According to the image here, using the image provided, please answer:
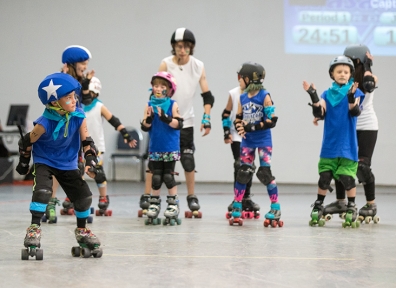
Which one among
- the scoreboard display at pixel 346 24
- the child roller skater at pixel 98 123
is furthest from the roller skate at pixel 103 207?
the scoreboard display at pixel 346 24

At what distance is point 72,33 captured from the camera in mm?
10438

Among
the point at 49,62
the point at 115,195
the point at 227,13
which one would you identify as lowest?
the point at 115,195

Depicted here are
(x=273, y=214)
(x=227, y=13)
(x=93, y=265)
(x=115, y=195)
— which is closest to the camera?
(x=93, y=265)

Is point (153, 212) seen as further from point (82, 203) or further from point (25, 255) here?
point (25, 255)

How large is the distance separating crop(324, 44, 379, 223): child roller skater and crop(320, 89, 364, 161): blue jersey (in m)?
0.34

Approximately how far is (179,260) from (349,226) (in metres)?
1.96

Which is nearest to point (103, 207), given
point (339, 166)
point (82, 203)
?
point (339, 166)

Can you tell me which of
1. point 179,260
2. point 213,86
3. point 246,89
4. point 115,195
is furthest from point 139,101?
point 179,260

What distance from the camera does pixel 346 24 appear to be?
31.8 feet

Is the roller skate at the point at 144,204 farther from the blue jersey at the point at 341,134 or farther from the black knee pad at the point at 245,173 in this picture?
the blue jersey at the point at 341,134

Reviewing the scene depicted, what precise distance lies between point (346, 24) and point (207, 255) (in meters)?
6.99

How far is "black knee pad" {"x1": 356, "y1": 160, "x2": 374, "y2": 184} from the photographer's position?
16.9ft

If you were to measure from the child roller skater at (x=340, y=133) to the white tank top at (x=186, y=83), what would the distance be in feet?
3.72

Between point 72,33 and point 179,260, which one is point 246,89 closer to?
point 179,260
